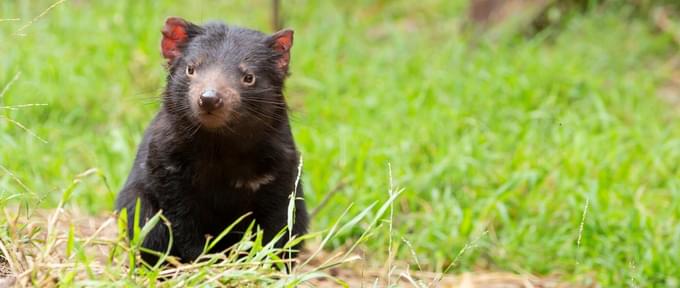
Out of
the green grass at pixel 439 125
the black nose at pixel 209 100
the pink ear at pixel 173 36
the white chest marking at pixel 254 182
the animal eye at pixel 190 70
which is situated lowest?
the green grass at pixel 439 125

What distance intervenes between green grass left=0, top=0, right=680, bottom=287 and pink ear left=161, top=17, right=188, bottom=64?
734 mm

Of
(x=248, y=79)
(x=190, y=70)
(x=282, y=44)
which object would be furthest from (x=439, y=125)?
(x=190, y=70)

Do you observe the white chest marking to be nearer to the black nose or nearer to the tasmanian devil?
the tasmanian devil

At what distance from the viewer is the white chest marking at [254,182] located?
12.9 feet

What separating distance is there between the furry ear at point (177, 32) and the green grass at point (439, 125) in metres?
0.76

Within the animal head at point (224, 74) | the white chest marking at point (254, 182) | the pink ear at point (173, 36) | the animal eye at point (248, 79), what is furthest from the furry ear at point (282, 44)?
the white chest marking at point (254, 182)

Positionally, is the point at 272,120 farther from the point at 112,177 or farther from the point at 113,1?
the point at 113,1

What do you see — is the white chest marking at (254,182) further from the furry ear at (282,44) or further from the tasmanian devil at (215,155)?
the furry ear at (282,44)

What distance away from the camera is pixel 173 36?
13.3 feet

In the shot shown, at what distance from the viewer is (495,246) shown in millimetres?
5785

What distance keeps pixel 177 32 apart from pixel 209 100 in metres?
0.54

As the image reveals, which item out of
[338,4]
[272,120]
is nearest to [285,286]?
[272,120]

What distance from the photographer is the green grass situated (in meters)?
5.72

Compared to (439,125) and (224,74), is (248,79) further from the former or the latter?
(439,125)
